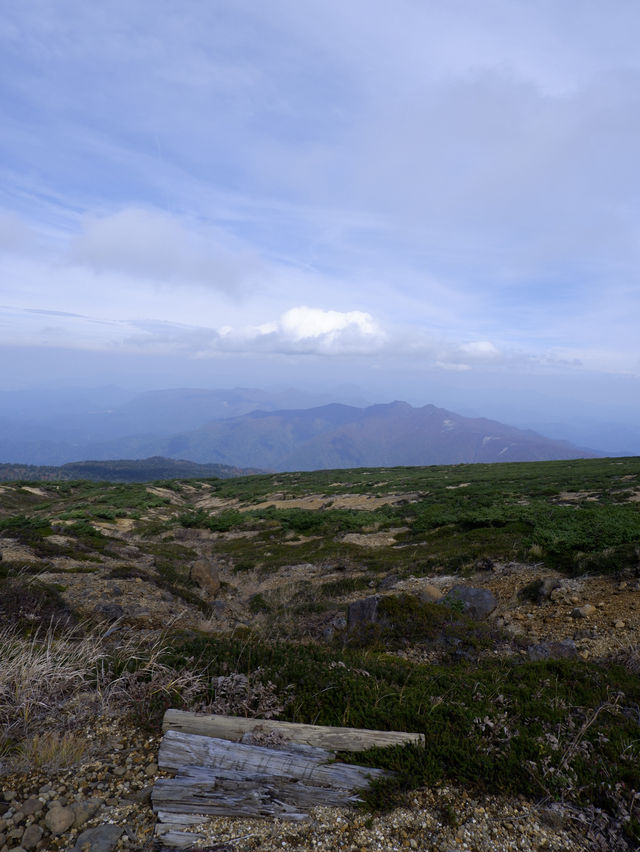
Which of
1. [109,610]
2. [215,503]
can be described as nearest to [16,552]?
[109,610]

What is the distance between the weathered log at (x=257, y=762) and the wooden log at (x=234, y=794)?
0.04 metres

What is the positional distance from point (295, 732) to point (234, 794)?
2.27 feet

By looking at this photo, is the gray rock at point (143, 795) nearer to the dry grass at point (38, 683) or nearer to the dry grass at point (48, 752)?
the dry grass at point (48, 752)

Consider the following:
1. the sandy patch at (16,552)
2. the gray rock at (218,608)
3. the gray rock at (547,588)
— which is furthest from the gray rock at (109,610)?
the gray rock at (547,588)

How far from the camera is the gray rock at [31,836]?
279cm

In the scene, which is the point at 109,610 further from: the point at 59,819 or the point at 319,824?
the point at 319,824

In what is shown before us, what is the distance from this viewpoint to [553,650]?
21.5 feet

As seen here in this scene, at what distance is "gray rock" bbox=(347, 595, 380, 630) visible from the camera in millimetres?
8406

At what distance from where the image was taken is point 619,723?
4.08m

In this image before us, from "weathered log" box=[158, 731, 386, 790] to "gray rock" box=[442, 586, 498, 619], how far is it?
20.5 feet

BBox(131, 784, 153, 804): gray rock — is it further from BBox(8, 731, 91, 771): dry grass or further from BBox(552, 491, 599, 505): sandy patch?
BBox(552, 491, 599, 505): sandy patch

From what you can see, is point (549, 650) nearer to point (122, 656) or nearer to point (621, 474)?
point (122, 656)

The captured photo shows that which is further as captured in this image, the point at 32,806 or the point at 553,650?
the point at 553,650

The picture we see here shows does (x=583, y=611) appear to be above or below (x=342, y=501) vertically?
above
